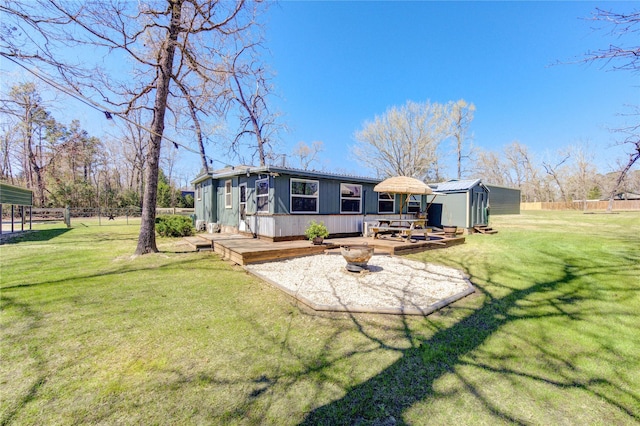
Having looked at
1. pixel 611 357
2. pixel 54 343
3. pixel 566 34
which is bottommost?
pixel 611 357

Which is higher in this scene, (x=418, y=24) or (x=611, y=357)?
(x=418, y=24)

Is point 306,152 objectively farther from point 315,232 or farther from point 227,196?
point 315,232

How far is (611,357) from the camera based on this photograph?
115 inches

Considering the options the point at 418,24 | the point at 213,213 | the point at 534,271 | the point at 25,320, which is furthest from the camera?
the point at 418,24

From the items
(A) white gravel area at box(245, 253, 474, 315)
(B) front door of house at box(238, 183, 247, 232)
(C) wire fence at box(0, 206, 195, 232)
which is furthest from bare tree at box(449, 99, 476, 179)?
(C) wire fence at box(0, 206, 195, 232)

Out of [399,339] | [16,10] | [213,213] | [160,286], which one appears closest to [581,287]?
[399,339]

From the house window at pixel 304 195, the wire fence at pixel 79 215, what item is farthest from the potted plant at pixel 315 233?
the wire fence at pixel 79 215

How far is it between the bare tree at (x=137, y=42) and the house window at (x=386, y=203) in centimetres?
832

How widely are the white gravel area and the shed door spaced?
770 cm

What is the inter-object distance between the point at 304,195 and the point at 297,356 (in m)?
7.25

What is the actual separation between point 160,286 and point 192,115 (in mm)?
8550

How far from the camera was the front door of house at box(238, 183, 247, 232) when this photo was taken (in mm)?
10622

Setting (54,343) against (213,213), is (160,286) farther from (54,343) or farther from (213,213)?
(213,213)

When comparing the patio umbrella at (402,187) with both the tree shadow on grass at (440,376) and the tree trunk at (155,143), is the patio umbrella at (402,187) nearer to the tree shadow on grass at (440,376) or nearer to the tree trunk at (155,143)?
the tree shadow on grass at (440,376)
